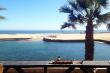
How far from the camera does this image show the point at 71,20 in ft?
49.8

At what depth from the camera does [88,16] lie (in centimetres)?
1517

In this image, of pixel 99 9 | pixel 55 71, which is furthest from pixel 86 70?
pixel 99 9

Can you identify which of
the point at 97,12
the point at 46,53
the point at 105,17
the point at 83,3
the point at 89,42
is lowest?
the point at 46,53

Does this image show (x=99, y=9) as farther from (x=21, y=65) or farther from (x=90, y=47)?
(x=21, y=65)

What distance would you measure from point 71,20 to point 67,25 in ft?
1.18

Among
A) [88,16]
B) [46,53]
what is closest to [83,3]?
[88,16]

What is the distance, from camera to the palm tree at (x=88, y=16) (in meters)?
14.8

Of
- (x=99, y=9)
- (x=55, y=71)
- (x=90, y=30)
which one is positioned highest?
(x=99, y=9)

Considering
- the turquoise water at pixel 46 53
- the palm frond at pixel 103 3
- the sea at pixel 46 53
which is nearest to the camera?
the palm frond at pixel 103 3

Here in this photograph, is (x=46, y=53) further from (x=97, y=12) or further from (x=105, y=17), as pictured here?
(x=105, y=17)

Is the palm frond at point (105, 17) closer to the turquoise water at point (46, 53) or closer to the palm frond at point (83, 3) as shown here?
the palm frond at point (83, 3)

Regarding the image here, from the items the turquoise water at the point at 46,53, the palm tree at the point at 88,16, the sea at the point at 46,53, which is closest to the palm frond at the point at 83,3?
the palm tree at the point at 88,16

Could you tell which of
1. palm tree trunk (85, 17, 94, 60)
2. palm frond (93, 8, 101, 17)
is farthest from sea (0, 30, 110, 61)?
palm frond (93, 8, 101, 17)

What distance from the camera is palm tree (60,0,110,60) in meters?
14.8
